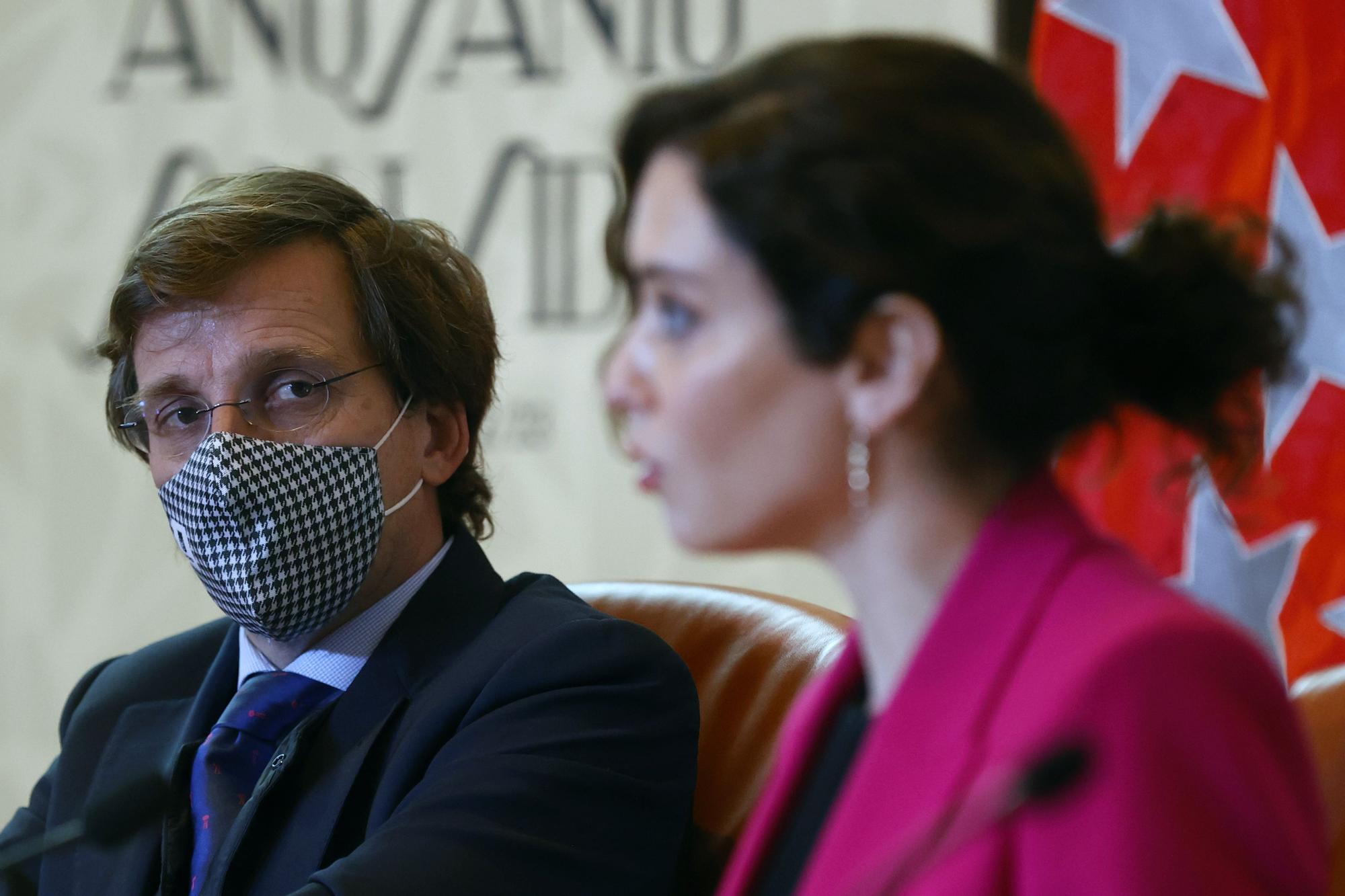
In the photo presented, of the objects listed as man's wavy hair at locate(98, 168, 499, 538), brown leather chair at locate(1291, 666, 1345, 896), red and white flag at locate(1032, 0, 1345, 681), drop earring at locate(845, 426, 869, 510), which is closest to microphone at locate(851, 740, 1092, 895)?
drop earring at locate(845, 426, 869, 510)

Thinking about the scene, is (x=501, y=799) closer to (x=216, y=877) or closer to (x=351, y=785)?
(x=351, y=785)

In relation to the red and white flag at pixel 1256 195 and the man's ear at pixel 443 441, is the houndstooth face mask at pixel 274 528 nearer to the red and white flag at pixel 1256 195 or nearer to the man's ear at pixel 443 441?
the man's ear at pixel 443 441

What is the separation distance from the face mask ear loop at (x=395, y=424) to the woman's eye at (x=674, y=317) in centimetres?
79

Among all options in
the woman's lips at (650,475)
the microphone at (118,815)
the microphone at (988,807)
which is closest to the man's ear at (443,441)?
the microphone at (118,815)

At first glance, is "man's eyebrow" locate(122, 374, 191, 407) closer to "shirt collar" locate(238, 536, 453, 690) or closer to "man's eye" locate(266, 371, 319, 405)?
"man's eye" locate(266, 371, 319, 405)

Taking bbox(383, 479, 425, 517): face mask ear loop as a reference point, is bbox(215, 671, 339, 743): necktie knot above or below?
below

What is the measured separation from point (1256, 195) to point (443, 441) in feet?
4.33

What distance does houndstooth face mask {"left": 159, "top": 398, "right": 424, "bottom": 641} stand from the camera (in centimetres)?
145

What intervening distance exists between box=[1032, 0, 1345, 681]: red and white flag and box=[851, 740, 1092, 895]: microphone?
140 cm

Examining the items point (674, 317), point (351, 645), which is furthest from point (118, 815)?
point (674, 317)

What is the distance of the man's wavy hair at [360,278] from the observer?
1.54 meters

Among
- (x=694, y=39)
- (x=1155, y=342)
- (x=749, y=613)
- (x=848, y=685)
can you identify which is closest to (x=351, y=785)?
(x=749, y=613)

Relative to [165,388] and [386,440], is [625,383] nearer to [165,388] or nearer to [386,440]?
[386,440]

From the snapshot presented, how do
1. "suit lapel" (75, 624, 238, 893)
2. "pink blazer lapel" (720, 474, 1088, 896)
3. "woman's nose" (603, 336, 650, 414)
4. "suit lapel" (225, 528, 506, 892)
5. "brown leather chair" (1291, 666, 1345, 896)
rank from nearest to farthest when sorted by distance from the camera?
"pink blazer lapel" (720, 474, 1088, 896), "woman's nose" (603, 336, 650, 414), "brown leather chair" (1291, 666, 1345, 896), "suit lapel" (225, 528, 506, 892), "suit lapel" (75, 624, 238, 893)
